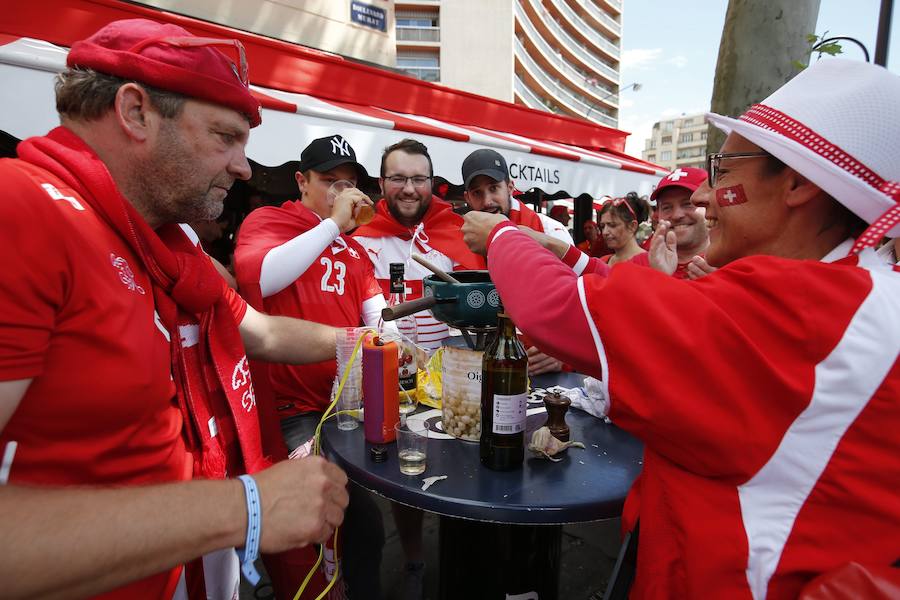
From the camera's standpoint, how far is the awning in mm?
2750

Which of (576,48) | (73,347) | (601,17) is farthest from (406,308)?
(601,17)

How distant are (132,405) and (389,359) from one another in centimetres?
70

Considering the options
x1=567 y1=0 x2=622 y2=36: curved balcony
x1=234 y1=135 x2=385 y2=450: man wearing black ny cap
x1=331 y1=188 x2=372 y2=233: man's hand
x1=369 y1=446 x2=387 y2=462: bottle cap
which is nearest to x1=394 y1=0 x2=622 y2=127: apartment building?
x1=567 y1=0 x2=622 y2=36: curved balcony

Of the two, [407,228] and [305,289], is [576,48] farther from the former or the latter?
[305,289]

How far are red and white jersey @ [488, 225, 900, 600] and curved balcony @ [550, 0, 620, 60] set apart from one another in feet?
210

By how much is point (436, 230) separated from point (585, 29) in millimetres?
69212

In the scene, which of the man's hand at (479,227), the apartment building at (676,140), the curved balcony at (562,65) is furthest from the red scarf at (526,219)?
the apartment building at (676,140)

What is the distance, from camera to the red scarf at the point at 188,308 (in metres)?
1.20

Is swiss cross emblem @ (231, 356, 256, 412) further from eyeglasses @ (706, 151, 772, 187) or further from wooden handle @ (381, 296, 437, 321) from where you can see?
eyeglasses @ (706, 151, 772, 187)

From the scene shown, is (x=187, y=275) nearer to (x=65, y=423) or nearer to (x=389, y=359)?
(x=65, y=423)

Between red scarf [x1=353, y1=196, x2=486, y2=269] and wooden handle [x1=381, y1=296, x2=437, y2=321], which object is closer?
wooden handle [x1=381, y1=296, x2=437, y2=321]

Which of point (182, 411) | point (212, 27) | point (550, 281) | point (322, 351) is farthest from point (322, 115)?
point (550, 281)

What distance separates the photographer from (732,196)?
Result: 1266 millimetres

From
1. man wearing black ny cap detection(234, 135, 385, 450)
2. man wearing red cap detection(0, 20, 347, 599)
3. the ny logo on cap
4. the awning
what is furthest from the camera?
the ny logo on cap
